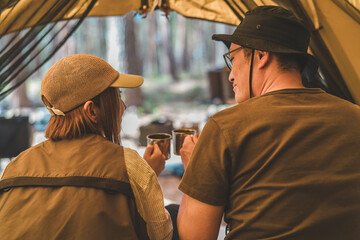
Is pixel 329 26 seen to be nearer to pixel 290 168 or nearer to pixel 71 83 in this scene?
pixel 290 168

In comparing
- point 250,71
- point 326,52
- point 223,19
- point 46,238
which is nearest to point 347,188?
point 250,71

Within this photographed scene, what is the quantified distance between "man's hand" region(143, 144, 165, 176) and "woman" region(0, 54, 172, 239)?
0.26 meters

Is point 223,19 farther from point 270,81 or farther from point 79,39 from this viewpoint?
point 79,39

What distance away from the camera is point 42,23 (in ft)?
7.36

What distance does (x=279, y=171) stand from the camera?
106cm

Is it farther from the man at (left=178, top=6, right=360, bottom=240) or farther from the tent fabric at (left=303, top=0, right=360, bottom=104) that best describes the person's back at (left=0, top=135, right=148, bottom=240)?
the tent fabric at (left=303, top=0, right=360, bottom=104)

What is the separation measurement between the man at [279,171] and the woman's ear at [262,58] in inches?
7.1

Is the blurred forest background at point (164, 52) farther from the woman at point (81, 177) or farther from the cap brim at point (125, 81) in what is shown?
the woman at point (81, 177)

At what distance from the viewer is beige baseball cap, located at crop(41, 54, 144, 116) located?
50.0 inches

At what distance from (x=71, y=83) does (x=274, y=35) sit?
954 millimetres

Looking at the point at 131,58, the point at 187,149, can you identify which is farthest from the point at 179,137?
the point at 131,58

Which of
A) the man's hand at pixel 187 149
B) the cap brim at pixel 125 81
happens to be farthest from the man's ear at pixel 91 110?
the man's hand at pixel 187 149

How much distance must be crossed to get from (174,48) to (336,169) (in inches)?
856

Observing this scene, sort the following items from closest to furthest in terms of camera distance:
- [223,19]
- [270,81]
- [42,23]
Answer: [270,81] < [42,23] < [223,19]
